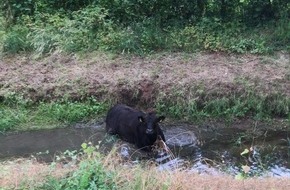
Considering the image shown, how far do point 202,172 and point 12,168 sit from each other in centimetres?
307

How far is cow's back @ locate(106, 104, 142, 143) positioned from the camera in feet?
34.9

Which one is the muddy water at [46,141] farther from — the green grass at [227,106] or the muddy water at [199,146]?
the green grass at [227,106]

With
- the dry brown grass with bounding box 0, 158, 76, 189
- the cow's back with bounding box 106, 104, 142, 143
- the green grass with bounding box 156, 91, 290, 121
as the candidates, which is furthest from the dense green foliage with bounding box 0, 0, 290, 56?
the dry brown grass with bounding box 0, 158, 76, 189

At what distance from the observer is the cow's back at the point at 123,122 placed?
10641mm

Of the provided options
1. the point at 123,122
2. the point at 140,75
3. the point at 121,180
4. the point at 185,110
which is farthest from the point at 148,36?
the point at 121,180

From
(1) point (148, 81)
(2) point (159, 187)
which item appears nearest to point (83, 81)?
(1) point (148, 81)

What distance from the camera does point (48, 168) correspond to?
6.87 m

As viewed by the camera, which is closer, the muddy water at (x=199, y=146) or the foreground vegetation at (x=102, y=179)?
Answer: the foreground vegetation at (x=102, y=179)

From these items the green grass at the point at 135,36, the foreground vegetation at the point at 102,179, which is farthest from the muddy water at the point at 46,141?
the green grass at the point at 135,36

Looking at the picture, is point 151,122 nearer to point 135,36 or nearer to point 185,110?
point 185,110

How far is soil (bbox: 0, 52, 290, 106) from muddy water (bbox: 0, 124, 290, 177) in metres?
1.05

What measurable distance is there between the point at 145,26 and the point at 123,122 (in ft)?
15.4

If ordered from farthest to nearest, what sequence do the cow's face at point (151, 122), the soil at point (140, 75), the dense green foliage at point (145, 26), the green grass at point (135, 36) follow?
the dense green foliage at point (145, 26) → the green grass at point (135, 36) → the soil at point (140, 75) → the cow's face at point (151, 122)

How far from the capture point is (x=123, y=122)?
35.4 ft
